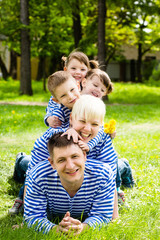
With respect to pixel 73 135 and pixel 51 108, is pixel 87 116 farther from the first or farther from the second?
pixel 51 108

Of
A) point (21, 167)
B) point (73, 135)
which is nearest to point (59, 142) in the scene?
point (73, 135)

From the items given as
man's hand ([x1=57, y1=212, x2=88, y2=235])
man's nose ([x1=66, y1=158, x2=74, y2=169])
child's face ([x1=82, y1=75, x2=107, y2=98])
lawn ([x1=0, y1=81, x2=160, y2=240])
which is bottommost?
lawn ([x1=0, y1=81, x2=160, y2=240])

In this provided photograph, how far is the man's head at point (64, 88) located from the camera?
3285 millimetres

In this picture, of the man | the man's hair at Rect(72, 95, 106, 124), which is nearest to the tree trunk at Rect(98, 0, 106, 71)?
the man's hair at Rect(72, 95, 106, 124)

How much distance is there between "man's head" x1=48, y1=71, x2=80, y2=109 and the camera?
10.8 feet

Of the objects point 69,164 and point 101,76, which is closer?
point 69,164

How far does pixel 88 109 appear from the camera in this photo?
296cm

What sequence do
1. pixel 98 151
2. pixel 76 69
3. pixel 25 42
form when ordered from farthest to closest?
pixel 25 42 < pixel 76 69 < pixel 98 151

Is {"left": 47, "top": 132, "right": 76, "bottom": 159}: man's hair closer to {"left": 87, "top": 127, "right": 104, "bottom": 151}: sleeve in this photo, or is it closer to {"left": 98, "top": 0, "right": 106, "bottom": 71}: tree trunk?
{"left": 87, "top": 127, "right": 104, "bottom": 151}: sleeve

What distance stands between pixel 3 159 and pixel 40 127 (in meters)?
3.12

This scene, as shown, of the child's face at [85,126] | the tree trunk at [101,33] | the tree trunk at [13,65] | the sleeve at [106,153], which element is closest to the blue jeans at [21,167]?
the sleeve at [106,153]

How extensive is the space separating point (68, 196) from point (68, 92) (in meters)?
0.94

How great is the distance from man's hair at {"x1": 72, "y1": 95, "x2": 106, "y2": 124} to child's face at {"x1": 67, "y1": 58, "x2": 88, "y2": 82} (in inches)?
29.0

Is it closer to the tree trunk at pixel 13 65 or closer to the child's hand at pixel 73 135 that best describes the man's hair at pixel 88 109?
the child's hand at pixel 73 135
